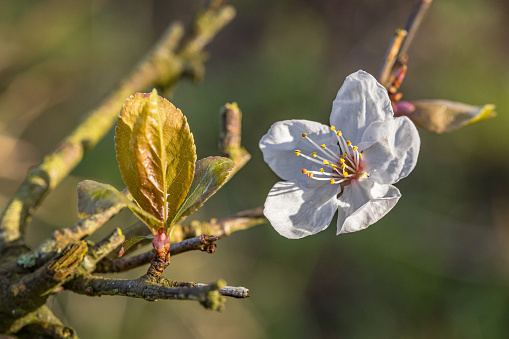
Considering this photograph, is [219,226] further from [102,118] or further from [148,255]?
[102,118]

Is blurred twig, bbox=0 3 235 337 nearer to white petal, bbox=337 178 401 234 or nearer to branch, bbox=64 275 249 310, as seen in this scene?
branch, bbox=64 275 249 310

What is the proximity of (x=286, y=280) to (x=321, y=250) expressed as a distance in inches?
10.7

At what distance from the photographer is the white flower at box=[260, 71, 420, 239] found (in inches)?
30.6

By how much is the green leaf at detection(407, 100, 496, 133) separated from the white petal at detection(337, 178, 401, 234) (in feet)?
0.54

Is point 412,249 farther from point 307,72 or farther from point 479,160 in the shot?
point 307,72

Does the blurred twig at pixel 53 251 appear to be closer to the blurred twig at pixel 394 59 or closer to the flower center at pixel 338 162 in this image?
the flower center at pixel 338 162

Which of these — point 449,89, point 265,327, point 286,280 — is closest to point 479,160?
point 449,89

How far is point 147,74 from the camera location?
4.29ft

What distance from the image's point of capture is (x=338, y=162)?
93cm

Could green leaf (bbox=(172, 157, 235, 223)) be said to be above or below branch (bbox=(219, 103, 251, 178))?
below

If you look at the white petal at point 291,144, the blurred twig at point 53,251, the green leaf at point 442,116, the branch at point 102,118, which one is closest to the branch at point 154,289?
the blurred twig at point 53,251

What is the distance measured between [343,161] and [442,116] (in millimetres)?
208

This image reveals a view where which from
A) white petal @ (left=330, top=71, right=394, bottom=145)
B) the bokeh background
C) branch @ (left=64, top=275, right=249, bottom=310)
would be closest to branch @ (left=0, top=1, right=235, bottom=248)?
branch @ (left=64, top=275, right=249, bottom=310)

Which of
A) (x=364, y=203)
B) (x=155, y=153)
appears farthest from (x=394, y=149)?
(x=155, y=153)
